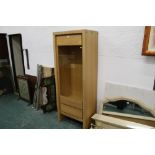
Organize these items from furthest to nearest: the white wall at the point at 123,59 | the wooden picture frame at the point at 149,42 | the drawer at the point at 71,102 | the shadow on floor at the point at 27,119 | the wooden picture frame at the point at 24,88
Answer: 1. the wooden picture frame at the point at 24,88
2. the shadow on floor at the point at 27,119
3. the drawer at the point at 71,102
4. the white wall at the point at 123,59
5. the wooden picture frame at the point at 149,42

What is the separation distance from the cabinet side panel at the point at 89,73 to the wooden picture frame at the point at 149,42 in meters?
0.66

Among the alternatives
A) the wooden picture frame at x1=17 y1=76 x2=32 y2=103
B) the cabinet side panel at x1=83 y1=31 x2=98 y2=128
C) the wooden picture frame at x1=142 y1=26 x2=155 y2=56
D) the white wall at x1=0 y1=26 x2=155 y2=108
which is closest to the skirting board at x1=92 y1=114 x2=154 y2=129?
the cabinet side panel at x1=83 y1=31 x2=98 y2=128

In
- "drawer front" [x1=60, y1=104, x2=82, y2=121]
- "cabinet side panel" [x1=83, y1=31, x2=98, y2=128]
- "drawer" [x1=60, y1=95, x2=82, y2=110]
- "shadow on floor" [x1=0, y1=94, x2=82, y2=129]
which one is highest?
"cabinet side panel" [x1=83, y1=31, x2=98, y2=128]

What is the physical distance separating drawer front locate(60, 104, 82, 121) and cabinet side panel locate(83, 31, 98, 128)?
11 cm

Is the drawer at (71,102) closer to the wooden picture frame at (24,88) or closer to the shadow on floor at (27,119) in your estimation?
the shadow on floor at (27,119)

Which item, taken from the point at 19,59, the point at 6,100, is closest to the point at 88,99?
the point at 6,100

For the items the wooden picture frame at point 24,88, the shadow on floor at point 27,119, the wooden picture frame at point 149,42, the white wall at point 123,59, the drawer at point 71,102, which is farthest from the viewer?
the wooden picture frame at point 24,88

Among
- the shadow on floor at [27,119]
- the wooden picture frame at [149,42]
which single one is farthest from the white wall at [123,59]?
the shadow on floor at [27,119]

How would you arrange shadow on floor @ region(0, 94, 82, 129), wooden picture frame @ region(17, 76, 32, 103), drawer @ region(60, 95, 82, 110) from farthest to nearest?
1. wooden picture frame @ region(17, 76, 32, 103)
2. shadow on floor @ region(0, 94, 82, 129)
3. drawer @ region(60, 95, 82, 110)

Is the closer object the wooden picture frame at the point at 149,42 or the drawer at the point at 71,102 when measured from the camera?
the wooden picture frame at the point at 149,42

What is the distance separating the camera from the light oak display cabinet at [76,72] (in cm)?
182

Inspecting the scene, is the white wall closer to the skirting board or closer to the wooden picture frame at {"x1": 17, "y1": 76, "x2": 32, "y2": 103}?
the skirting board

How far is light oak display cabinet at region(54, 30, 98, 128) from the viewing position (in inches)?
71.8
